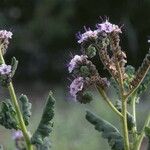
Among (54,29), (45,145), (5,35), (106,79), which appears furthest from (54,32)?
(106,79)

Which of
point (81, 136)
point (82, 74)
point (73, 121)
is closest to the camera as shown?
point (82, 74)

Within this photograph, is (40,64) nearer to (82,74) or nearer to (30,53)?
(30,53)

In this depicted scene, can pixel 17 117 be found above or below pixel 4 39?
below

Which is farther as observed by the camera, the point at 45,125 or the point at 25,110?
the point at 25,110

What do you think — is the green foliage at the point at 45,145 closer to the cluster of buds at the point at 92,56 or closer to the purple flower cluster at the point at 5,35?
the cluster of buds at the point at 92,56

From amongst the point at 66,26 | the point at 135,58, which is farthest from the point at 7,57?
the point at 135,58

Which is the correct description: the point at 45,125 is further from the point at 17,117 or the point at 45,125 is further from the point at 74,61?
the point at 74,61

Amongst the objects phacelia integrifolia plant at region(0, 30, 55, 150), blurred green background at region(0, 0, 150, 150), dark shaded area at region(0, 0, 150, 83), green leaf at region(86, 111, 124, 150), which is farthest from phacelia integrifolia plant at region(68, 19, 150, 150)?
dark shaded area at region(0, 0, 150, 83)
